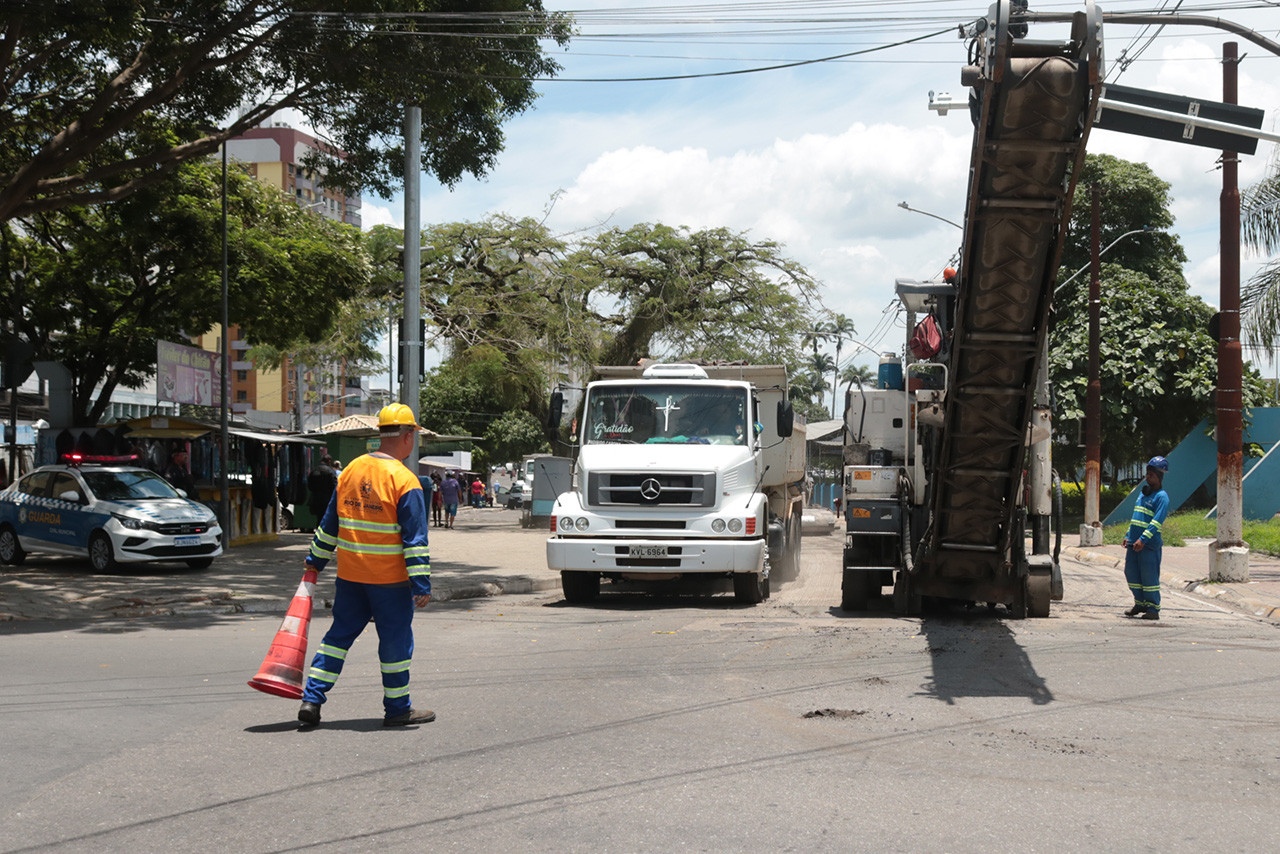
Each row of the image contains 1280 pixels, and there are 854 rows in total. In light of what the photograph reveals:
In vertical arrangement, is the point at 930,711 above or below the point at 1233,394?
below

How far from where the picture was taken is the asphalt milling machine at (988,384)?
8.28m

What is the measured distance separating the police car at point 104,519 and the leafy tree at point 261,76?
4.25 m

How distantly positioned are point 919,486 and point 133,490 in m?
12.2

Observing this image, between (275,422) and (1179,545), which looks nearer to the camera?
(1179,545)

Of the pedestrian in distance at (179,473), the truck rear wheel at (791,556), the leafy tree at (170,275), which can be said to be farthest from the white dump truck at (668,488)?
the leafy tree at (170,275)

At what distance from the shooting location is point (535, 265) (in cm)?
3319

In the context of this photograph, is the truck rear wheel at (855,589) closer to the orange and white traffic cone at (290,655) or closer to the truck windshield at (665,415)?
the truck windshield at (665,415)

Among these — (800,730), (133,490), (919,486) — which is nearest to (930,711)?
(800,730)

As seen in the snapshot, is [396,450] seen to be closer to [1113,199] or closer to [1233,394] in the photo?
[1233,394]

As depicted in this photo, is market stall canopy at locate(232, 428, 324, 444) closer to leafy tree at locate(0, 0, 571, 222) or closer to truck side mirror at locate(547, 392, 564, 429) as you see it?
leafy tree at locate(0, 0, 571, 222)

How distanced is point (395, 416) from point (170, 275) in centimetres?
2322

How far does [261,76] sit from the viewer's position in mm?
18484

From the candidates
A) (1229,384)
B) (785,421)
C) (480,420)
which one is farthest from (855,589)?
(480,420)

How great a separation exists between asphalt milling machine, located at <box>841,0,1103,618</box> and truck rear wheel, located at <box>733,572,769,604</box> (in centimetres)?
119
